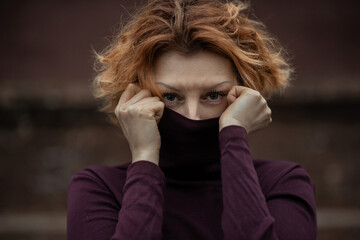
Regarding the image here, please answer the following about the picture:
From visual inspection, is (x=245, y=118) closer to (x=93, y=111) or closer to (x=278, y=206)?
(x=278, y=206)

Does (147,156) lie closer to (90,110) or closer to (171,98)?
(171,98)

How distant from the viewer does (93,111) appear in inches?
207

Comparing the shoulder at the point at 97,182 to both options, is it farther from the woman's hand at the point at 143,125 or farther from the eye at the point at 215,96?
the eye at the point at 215,96

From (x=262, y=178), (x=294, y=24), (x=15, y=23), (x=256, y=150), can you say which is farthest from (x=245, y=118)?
(x=15, y=23)

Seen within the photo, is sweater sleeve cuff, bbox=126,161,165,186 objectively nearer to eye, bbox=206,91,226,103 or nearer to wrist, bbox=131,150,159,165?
wrist, bbox=131,150,159,165

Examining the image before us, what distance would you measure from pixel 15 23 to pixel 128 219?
4.23 meters

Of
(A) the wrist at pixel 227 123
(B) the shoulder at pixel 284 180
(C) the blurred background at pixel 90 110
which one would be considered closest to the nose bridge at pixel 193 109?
(A) the wrist at pixel 227 123

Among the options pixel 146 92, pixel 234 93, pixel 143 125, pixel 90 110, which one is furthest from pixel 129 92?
pixel 90 110

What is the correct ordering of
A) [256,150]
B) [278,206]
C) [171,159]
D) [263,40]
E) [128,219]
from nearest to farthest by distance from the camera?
[128,219], [278,206], [171,159], [263,40], [256,150]

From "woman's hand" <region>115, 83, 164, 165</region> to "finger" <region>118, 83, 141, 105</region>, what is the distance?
0.21 feet

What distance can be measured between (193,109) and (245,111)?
0.20 metres

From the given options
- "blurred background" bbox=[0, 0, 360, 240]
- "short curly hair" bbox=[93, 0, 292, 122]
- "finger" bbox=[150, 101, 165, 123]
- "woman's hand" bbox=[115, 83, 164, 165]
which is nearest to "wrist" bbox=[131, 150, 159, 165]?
"woman's hand" bbox=[115, 83, 164, 165]

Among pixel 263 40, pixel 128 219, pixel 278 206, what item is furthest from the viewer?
pixel 263 40

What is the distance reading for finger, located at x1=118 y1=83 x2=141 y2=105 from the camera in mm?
2104
